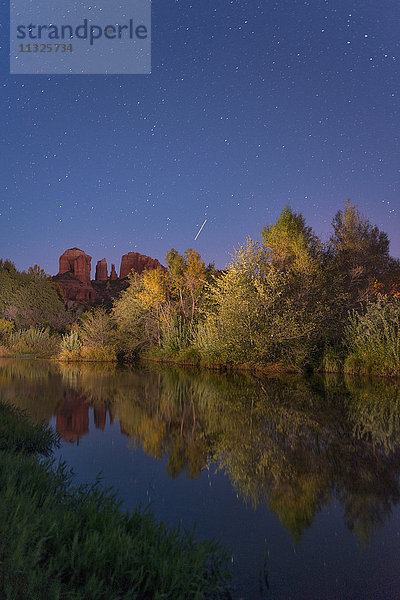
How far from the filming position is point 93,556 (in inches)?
105

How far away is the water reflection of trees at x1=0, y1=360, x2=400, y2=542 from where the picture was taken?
465 centimetres

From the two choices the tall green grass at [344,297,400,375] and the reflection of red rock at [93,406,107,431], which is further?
the tall green grass at [344,297,400,375]

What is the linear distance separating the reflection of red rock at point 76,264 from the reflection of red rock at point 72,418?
112462 mm

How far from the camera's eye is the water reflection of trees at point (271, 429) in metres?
4.65

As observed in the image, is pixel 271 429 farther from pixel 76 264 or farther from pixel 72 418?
pixel 76 264

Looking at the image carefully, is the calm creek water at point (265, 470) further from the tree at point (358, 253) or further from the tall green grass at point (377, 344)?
the tree at point (358, 253)

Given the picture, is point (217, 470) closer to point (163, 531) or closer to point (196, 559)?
point (163, 531)

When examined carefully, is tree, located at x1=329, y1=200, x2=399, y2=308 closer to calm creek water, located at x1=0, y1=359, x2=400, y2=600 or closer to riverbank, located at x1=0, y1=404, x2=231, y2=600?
calm creek water, located at x1=0, y1=359, x2=400, y2=600

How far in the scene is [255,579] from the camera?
3020mm

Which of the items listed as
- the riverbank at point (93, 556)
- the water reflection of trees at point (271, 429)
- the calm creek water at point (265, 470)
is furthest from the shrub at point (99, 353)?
the riverbank at point (93, 556)

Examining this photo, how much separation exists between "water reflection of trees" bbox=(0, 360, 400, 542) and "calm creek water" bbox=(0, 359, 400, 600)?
25 millimetres

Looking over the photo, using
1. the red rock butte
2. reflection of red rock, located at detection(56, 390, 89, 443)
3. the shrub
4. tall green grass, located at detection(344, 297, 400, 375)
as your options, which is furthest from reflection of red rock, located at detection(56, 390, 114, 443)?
the red rock butte

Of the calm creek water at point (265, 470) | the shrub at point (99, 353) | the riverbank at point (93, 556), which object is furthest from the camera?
the shrub at point (99, 353)

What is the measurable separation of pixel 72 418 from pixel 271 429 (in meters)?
4.41
